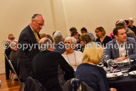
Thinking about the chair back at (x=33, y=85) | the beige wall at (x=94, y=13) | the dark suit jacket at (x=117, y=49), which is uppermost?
the beige wall at (x=94, y=13)

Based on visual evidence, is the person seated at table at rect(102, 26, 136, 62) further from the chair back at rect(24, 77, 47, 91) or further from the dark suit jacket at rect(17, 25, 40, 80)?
the chair back at rect(24, 77, 47, 91)

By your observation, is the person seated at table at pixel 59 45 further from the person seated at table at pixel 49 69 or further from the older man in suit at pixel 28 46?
the person seated at table at pixel 49 69

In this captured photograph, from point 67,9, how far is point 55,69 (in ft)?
25.4

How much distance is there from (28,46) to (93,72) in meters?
1.46

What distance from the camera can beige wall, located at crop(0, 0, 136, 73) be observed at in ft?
33.3

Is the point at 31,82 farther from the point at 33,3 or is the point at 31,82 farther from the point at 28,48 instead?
the point at 33,3

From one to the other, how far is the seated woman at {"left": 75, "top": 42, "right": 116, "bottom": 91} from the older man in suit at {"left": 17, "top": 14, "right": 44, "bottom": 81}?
1247mm

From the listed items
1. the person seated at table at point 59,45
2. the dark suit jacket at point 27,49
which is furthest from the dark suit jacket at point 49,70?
the person seated at table at point 59,45

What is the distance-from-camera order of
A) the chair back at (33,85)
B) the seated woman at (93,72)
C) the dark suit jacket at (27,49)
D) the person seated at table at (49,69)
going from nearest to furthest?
the seated woman at (93,72) → the chair back at (33,85) → the person seated at table at (49,69) → the dark suit jacket at (27,49)

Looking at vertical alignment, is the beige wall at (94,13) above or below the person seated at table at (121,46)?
above

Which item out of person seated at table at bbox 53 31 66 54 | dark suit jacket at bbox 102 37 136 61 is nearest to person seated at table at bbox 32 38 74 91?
dark suit jacket at bbox 102 37 136 61

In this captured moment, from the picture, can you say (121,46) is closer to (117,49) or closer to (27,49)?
(117,49)

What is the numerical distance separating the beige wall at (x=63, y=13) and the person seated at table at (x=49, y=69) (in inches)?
283

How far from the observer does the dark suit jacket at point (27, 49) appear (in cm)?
366
